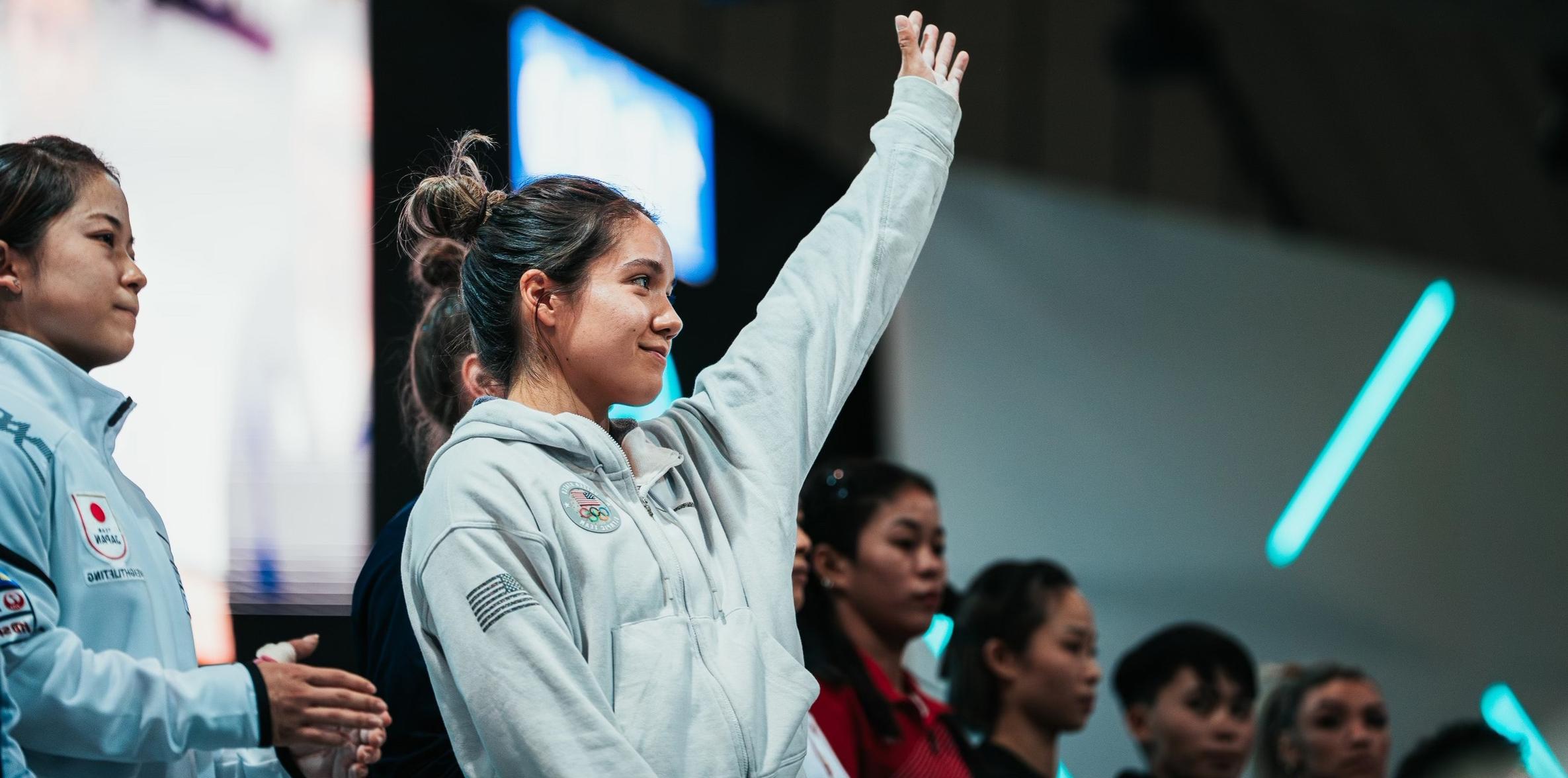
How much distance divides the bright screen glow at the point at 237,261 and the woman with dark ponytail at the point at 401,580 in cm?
85

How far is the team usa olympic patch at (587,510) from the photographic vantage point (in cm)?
130

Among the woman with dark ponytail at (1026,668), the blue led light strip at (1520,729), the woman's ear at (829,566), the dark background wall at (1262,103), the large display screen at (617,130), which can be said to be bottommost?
the blue led light strip at (1520,729)

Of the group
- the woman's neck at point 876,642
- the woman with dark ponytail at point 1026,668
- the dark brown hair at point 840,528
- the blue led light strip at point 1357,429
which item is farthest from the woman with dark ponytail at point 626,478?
the blue led light strip at point 1357,429

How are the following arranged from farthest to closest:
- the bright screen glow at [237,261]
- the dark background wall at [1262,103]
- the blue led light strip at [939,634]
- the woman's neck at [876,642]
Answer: the dark background wall at [1262,103], the blue led light strip at [939,634], the bright screen glow at [237,261], the woman's neck at [876,642]

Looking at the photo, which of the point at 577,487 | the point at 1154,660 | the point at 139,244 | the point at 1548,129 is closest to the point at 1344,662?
the point at 1154,660

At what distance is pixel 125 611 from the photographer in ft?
4.61

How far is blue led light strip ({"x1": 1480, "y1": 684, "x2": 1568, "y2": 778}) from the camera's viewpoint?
11.4ft

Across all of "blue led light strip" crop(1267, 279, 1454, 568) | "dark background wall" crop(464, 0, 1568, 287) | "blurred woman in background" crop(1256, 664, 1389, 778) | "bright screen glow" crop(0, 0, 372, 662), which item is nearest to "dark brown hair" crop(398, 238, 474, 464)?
"bright screen glow" crop(0, 0, 372, 662)

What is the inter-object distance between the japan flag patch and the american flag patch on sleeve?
40 cm

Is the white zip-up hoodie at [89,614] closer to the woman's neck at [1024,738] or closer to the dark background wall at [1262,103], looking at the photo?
the woman's neck at [1024,738]

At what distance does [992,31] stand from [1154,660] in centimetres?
292

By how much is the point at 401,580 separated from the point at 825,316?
1.60 feet

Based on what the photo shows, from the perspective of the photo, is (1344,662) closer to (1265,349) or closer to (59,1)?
(1265,349)

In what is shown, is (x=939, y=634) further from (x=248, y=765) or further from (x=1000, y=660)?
(x=248, y=765)
